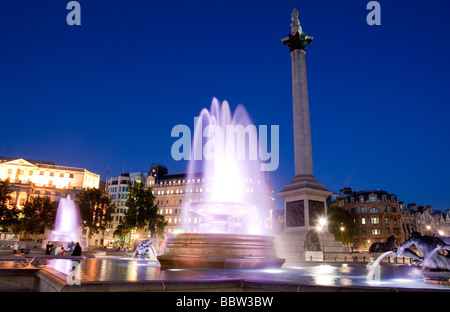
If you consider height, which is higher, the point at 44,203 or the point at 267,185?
the point at 267,185

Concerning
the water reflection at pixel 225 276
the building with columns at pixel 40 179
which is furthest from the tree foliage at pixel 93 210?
the water reflection at pixel 225 276

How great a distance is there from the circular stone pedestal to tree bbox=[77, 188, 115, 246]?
170 ft

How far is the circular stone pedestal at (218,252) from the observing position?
11602 millimetres

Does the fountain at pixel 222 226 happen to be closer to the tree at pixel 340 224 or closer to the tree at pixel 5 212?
the tree at pixel 5 212

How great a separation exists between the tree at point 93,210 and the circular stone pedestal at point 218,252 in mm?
51924

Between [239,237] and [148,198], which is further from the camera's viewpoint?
[148,198]

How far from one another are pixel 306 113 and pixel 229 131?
1108 cm

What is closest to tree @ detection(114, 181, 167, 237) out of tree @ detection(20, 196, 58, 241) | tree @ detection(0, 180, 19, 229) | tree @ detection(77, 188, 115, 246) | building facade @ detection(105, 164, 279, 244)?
tree @ detection(77, 188, 115, 246)

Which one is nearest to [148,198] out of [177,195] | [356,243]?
[177,195]

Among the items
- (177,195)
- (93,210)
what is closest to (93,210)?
(93,210)

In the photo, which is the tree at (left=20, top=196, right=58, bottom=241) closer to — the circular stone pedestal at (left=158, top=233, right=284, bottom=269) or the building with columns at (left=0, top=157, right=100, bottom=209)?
the building with columns at (left=0, top=157, right=100, bottom=209)

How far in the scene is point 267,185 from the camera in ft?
313

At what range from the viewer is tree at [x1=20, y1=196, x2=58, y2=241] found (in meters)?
58.3
